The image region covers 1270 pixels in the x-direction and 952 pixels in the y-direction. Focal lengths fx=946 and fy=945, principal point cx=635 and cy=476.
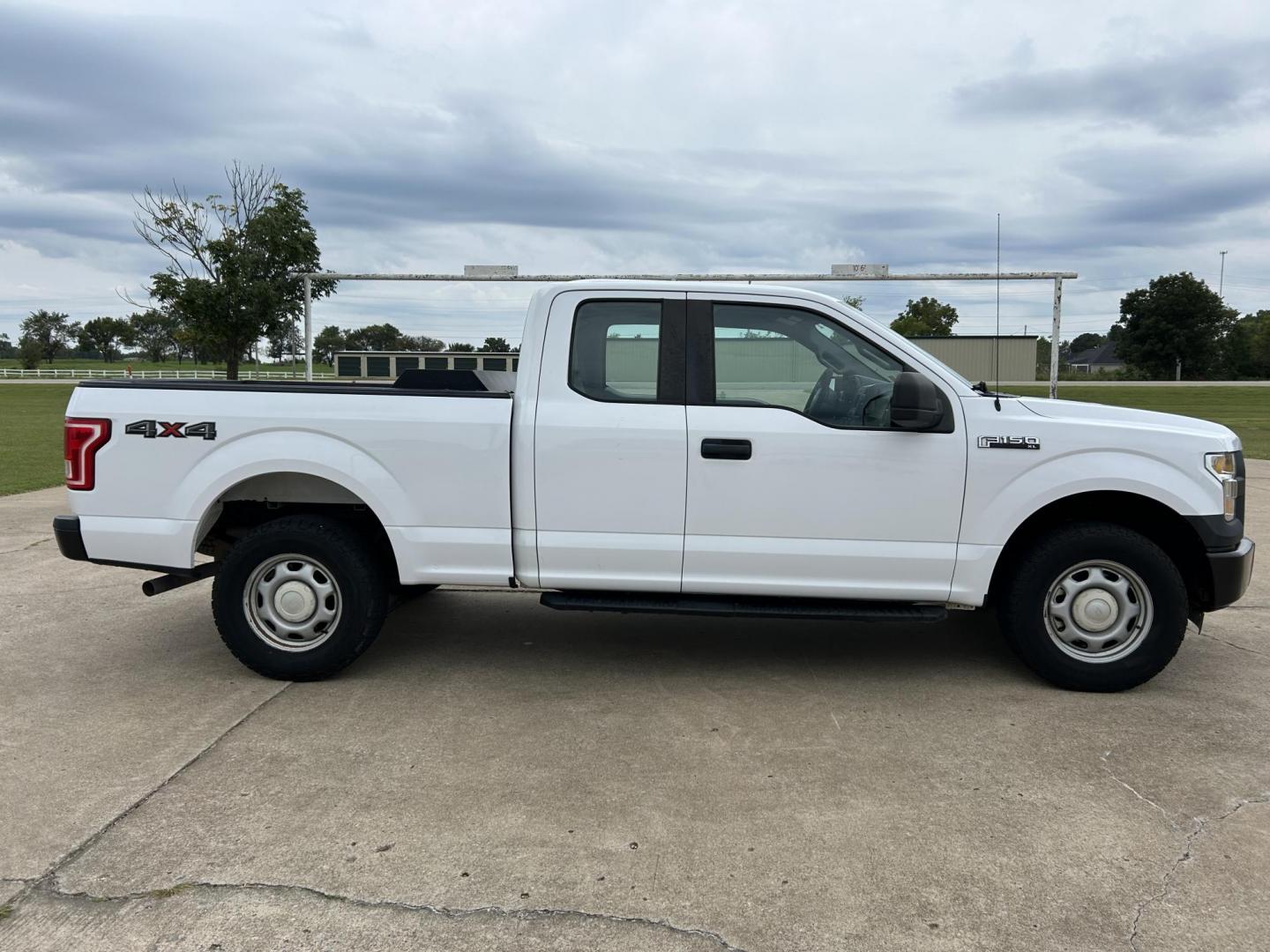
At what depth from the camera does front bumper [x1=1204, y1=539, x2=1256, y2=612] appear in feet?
14.5

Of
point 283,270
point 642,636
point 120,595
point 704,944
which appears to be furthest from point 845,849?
point 283,270

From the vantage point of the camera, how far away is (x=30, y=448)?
Result: 1672 centimetres

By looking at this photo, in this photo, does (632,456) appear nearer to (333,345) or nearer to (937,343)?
(937,343)

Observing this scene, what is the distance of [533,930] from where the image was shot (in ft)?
8.77

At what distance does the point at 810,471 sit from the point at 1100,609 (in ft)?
5.08

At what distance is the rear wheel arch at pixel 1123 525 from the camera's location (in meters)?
4.55

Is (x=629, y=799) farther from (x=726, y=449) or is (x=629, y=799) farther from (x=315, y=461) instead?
(x=315, y=461)

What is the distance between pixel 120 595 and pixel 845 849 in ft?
17.8

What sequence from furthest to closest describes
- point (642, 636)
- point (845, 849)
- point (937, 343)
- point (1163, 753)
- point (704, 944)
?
point (937, 343) → point (642, 636) → point (1163, 753) → point (845, 849) → point (704, 944)

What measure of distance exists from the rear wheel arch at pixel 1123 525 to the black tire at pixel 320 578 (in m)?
3.08

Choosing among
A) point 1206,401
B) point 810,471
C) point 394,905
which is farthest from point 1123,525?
point 1206,401

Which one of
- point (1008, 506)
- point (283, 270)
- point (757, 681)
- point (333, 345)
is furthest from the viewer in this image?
point (283, 270)

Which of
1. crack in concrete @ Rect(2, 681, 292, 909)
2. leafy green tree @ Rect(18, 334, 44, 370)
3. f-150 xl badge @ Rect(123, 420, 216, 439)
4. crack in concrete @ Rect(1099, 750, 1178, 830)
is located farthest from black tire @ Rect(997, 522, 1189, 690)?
leafy green tree @ Rect(18, 334, 44, 370)

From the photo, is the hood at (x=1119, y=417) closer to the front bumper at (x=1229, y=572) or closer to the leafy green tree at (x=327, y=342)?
the front bumper at (x=1229, y=572)
